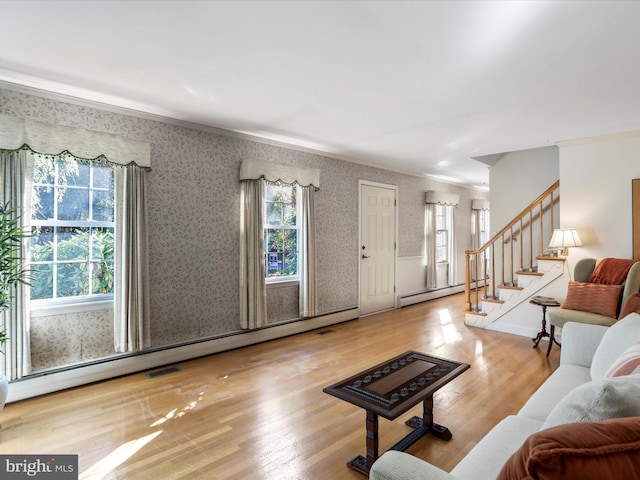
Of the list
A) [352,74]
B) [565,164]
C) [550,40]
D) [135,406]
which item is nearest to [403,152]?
[565,164]

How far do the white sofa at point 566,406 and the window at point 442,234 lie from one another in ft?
17.7

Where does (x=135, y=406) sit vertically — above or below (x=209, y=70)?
A: below

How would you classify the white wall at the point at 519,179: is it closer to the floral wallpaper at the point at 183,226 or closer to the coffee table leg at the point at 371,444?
the floral wallpaper at the point at 183,226

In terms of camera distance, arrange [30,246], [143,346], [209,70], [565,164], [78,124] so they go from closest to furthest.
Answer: [209,70] → [30,246] → [78,124] → [143,346] → [565,164]

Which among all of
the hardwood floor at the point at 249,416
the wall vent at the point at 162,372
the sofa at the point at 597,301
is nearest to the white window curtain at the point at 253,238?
the hardwood floor at the point at 249,416

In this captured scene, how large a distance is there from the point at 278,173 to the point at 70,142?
2151 millimetres

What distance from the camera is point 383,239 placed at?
633 centimetres

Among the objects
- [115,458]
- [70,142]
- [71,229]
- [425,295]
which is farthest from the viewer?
[425,295]

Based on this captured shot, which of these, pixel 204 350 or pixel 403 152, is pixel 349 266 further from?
pixel 204 350

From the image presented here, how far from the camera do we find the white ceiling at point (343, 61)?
6.53 ft

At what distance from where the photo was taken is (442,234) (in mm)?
7871

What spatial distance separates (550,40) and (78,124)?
3.67m

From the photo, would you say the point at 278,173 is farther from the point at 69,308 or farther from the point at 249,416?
the point at 249,416

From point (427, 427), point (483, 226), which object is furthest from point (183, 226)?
point (483, 226)
